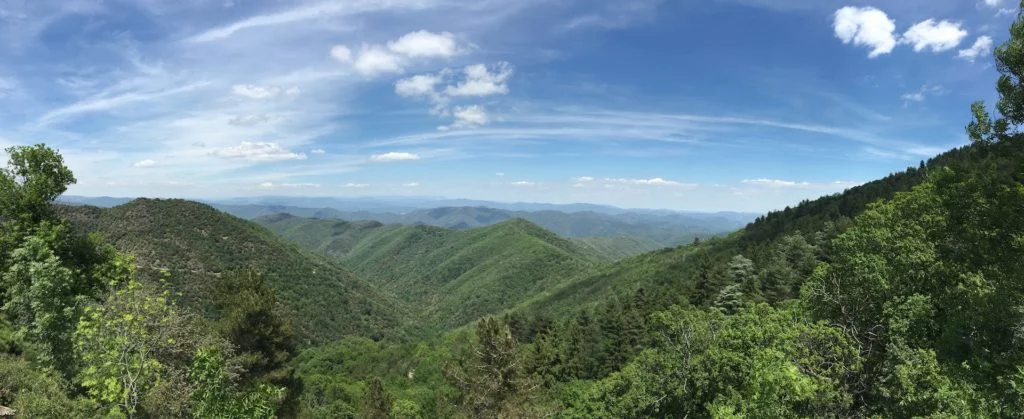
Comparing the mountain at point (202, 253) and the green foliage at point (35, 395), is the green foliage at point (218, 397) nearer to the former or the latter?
the green foliage at point (35, 395)

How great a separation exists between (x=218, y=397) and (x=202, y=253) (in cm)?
17820

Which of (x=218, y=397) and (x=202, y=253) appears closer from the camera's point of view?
(x=218, y=397)

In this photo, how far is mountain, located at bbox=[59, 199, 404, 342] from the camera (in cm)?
13800

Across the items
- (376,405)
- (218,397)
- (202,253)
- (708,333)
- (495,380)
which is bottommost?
(376,405)

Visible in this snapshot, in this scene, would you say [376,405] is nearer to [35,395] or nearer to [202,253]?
[35,395]

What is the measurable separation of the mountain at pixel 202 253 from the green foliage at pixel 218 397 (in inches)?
5142

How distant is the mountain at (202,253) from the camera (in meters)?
138

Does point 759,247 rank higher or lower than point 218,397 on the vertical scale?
lower

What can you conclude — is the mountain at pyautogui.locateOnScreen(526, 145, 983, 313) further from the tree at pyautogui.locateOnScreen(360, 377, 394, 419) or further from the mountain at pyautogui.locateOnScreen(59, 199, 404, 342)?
the mountain at pyautogui.locateOnScreen(59, 199, 404, 342)

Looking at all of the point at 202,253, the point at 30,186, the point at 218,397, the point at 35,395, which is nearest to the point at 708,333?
the point at 218,397

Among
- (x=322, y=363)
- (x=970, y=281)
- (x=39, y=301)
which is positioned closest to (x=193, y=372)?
(x=39, y=301)

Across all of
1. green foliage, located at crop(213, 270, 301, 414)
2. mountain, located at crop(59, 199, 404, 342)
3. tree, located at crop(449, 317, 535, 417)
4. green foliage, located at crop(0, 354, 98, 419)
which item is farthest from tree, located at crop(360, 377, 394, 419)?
mountain, located at crop(59, 199, 404, 342)

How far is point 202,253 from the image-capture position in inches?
6270

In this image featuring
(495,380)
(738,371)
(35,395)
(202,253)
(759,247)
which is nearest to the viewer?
(35,395)
